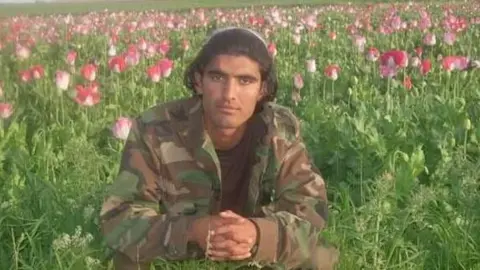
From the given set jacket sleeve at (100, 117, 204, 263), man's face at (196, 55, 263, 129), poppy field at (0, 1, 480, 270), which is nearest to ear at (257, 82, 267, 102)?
man's face at (196, 55, 263, 129)

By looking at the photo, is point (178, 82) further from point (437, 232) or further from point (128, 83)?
point (437, 232)

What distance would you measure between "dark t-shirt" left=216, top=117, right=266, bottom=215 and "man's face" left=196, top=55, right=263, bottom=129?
0.16 metres

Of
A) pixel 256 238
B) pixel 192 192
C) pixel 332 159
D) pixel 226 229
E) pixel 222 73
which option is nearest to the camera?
pixel 226 229

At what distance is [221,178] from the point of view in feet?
10.8

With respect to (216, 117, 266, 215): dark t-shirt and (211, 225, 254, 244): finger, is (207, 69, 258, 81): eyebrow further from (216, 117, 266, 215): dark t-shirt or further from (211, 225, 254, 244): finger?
(211, 225, 254, 244): finger

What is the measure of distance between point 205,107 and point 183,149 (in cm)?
19

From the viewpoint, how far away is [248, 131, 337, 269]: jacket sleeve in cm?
305

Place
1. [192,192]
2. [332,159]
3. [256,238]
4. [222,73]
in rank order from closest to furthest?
[256,238] → [222,73] → [192,192] → [332,159]

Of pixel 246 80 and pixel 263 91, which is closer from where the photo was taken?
pixel 246 80

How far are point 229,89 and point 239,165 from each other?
1.25 ft

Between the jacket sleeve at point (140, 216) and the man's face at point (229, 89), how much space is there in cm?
31

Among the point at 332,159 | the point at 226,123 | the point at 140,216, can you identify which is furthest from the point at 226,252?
the point at 332,159

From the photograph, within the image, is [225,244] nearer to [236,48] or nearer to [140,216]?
[140,216]

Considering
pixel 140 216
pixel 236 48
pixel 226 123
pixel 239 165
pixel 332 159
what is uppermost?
pixel 236 48
